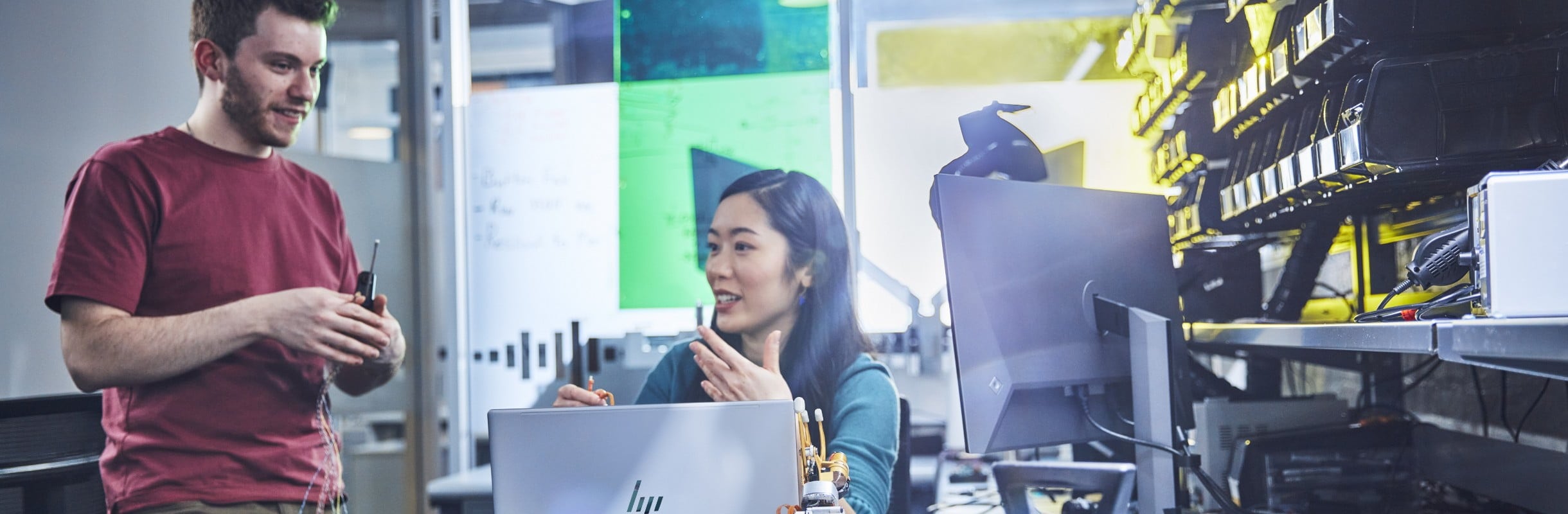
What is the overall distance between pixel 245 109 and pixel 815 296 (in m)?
1.37

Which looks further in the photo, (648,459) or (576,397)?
(576,397)

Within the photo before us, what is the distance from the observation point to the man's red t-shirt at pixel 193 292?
1.90 meters

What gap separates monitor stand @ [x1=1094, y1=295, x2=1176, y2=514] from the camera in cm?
166

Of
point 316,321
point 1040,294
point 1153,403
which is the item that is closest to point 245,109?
point 316,321

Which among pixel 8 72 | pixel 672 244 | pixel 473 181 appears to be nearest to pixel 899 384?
pixel 672 244

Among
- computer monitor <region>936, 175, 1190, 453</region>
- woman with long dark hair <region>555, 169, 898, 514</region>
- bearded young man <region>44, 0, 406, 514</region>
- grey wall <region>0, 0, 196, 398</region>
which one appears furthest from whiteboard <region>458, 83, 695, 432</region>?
computer monitor <region>936, 175, 1190, 453</region>

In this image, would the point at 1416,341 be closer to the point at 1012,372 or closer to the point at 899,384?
the point at 1012,372

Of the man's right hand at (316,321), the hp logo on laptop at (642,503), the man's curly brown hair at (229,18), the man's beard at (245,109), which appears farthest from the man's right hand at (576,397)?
the man's curly brown hair at (229,18)

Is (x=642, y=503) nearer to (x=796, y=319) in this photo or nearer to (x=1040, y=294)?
(x=1040, y=294)

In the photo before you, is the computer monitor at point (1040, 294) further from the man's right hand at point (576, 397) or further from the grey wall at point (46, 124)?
the grey wall at point (46, 124)

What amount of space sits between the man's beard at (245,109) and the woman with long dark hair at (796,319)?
1.02 meters

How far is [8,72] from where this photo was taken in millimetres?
2557

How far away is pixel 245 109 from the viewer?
214cm

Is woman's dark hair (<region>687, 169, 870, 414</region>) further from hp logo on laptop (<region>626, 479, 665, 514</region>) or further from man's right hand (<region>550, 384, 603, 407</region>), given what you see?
hp logo on laptop (<region>626, 479, 665, 514</region>)
